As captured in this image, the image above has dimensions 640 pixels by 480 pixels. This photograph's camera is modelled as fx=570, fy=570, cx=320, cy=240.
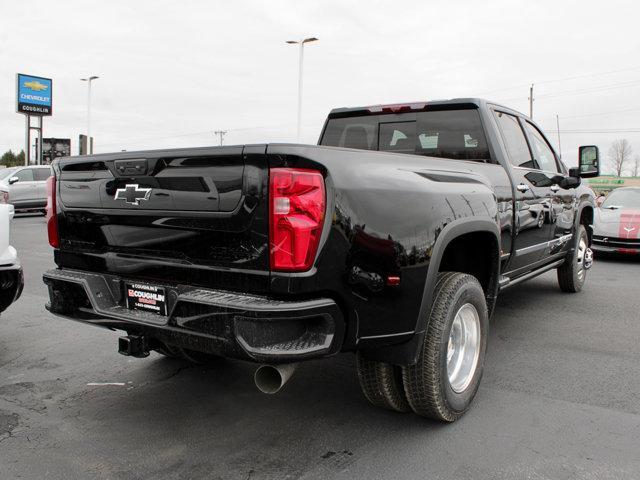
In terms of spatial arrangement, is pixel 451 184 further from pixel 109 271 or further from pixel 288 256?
pixel 109 271

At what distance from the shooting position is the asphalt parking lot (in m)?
2.65

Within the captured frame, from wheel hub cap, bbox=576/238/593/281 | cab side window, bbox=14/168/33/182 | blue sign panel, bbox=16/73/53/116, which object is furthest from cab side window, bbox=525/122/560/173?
blue sign panel, bbox=16/73/53/116

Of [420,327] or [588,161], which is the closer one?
[420,327]

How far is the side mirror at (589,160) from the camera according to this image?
19.1 ft

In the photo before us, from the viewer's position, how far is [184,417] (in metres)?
3.20

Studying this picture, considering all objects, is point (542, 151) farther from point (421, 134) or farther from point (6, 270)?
point (6, 270)

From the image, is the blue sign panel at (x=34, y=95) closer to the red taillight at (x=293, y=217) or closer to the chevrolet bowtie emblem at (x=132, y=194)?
the chevrolet bowtie emblem at (x=132, y=194)

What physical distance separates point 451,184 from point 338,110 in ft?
7.83

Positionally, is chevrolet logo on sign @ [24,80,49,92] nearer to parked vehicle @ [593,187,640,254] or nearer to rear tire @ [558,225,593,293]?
parked vehicle @ [593,187,640,254]

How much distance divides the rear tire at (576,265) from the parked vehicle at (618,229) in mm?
3294

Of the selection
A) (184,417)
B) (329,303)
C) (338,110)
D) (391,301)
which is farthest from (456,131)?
(184,417)

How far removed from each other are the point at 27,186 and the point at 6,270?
16501mm

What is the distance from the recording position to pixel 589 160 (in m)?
5.92

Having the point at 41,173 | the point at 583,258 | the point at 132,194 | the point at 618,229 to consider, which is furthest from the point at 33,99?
the point at 132,194
